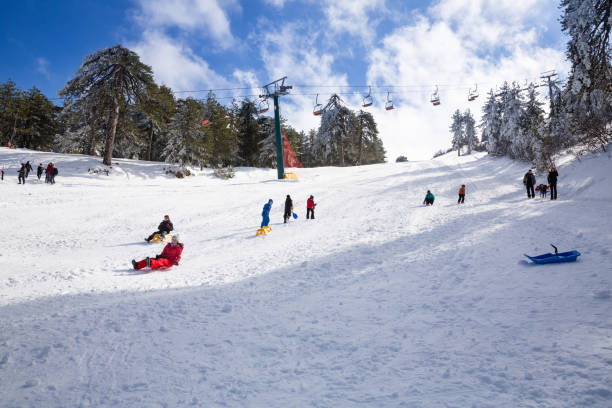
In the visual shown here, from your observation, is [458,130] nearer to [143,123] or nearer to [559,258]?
[143,123]

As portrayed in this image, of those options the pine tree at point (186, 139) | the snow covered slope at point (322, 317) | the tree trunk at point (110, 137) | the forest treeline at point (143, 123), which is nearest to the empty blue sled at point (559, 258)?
the snow covered slope at point (322, 317)

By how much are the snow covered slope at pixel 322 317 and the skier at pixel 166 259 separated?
18.2 inches

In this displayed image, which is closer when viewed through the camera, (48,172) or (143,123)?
(48,172)

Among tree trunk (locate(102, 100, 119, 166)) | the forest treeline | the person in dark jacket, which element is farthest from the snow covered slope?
the forest treeline

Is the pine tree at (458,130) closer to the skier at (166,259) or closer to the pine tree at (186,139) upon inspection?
the pine tree at (186,139)

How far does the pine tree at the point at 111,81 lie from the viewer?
27114 millimetres

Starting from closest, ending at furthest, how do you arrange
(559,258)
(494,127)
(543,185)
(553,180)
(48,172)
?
(559,258) < (553,180) < (543,185) < (48,172) < (494,127)

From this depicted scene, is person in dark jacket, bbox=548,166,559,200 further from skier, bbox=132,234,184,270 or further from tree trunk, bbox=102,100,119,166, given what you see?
tree trunk, bbox=102,100,119,166

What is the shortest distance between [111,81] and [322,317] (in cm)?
3339

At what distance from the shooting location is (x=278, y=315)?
5102mm

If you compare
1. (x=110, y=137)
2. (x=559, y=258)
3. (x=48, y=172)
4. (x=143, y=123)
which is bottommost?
(x=559, y=258)

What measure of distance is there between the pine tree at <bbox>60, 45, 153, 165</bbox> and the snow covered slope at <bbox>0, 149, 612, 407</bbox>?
20356mm

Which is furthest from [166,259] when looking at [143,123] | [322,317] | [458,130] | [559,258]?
[458,130]

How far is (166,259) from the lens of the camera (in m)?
8.34
